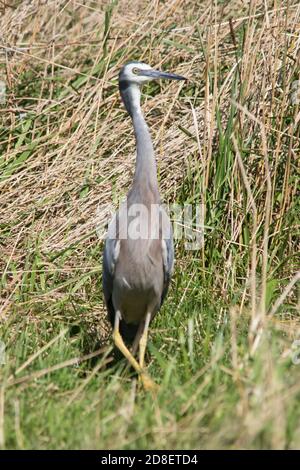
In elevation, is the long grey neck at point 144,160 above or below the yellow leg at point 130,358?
above

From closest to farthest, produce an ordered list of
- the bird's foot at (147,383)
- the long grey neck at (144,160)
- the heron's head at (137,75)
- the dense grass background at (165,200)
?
the dense grass background at (165,200)
the bird's foot at (147,383)
the long grey neck at (144,160)
the heron's head at (137,75)

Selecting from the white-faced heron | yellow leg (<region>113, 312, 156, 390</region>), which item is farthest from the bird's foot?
the white-faced heron

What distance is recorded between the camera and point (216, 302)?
5.34 m

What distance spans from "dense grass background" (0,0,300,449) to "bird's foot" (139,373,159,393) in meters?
0.08

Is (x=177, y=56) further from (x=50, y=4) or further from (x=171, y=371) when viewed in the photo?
(x=171, y=371)

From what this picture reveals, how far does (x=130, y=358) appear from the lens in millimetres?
4707

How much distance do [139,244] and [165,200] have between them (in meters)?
1.18

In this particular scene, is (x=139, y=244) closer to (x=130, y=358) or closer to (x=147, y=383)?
(x=130, y=358)

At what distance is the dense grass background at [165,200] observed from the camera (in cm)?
356

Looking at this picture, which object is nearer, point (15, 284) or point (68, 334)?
point (68, 334)

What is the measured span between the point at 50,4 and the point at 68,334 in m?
3.01

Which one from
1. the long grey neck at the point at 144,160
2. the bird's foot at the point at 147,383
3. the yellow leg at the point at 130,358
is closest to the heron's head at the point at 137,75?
the long grey neck at the point at 144,160

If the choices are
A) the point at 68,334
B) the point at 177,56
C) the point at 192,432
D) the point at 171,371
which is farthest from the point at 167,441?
the point at 177,56

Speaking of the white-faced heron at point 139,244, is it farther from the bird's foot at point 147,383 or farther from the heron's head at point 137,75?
the bird's foot at point 147,383
